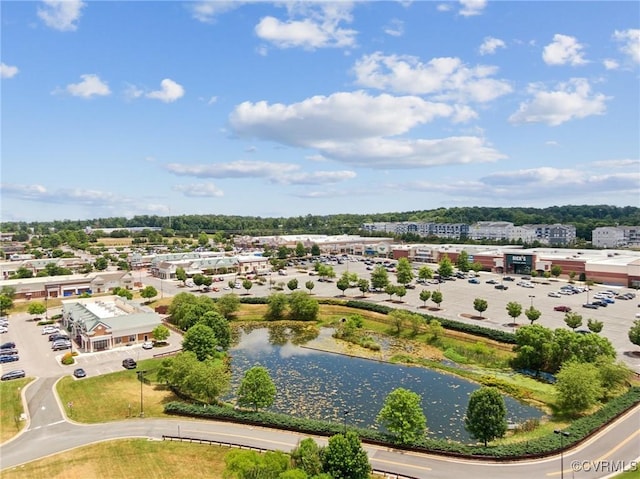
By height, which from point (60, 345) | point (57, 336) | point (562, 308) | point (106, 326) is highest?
point (562, 308)

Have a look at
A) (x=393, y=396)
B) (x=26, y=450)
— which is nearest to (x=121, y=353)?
(x=26, y=450)

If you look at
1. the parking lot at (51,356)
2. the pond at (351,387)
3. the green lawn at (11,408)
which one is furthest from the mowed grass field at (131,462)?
the parking lot at (51,356)

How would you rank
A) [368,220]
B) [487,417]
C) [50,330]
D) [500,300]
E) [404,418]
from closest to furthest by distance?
1. [487,417]
2. [404,418]
3. [50,330]
4. [500,300]
5. [368,220]

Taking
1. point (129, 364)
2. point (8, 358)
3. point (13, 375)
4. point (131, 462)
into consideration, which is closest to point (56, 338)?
point (8, 358)

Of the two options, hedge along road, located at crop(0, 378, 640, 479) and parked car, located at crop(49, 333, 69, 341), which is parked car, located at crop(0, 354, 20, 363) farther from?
hedge along road, located at crop(0, 378, 640, 479)

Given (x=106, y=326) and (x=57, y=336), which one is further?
(x=57, y=336)
